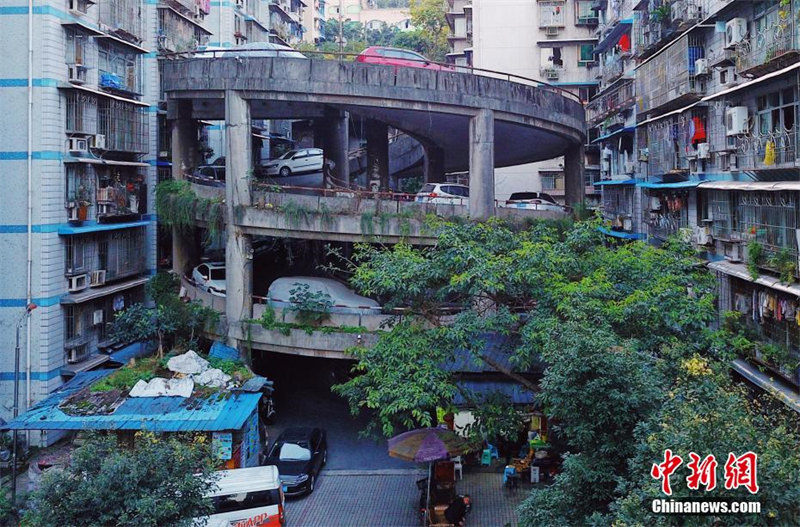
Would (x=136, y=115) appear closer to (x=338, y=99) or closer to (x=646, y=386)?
(x=338, y=99)

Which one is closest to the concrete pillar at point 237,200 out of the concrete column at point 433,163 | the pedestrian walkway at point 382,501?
the pedestrian walkway at point 382,501

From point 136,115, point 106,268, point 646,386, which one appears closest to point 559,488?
point 646,386

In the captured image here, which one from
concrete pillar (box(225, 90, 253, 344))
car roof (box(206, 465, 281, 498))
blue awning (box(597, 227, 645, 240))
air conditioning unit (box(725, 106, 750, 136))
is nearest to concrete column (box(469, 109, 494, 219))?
concrete pillar (box(225, 90, 253, 344))

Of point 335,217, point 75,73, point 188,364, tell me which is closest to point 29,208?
point 75,73

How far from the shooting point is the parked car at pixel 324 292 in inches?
864

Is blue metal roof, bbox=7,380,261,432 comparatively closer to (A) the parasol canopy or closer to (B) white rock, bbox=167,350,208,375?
(B) white rock, bbox=167,350,208,375

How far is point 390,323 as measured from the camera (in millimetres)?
17469

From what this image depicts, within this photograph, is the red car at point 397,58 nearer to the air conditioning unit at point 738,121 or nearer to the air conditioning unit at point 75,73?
the air conditioning unit at point 75,73

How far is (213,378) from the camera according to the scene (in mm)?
19812

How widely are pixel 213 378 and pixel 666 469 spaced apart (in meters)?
14.2

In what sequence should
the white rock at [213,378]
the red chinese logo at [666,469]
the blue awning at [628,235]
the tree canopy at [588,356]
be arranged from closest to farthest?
1. the red chinese logo at [666,469]
2. the tree canopy at [588,356]
3. the white rock at [213,378]
4. the blue awning at [628,235]

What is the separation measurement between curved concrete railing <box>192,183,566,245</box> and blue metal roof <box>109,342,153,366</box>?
528 centimetres

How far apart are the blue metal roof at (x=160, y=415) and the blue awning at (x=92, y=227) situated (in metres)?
4.99

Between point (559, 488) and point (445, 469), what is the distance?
6.91 m
